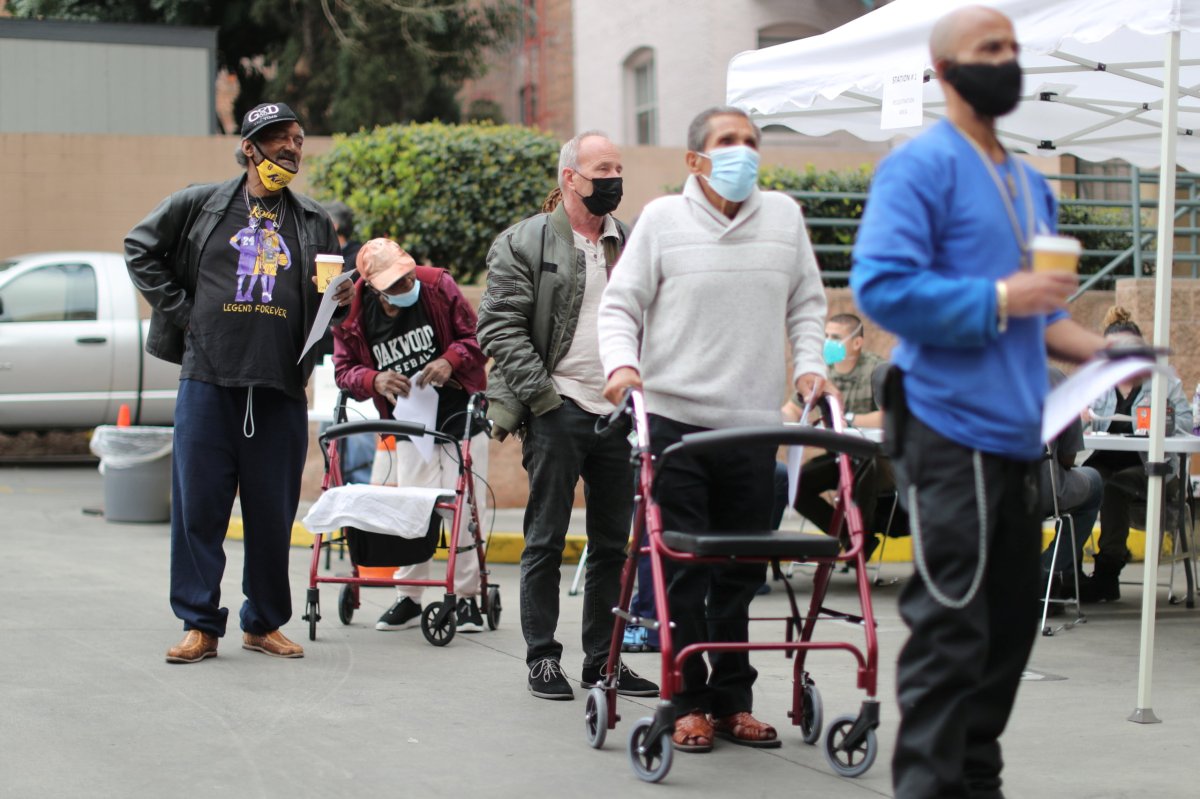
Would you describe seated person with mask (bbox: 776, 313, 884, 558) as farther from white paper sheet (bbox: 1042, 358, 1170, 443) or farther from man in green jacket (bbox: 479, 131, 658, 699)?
white paper sheet (bbox: 1042, 358, 1170, 443)

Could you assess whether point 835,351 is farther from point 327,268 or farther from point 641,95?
point 641,95

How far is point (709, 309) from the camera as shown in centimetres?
→ 516

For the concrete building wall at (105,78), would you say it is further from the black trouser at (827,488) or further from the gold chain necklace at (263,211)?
the gold chain necklace at (263,211)

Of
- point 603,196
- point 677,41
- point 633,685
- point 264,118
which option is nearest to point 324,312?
point 264,118

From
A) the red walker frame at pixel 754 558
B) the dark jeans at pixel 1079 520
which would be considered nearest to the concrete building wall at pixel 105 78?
the dark jeans at pixel 1079 520

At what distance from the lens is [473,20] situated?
72.2ft

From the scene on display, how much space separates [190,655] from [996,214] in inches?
170

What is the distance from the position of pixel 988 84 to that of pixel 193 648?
4465mm

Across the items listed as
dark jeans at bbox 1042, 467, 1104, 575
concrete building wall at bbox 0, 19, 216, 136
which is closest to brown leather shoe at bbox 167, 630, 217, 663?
dark jeans at bbox 1042, 467, 1104, 575

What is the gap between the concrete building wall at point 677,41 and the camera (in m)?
19.9

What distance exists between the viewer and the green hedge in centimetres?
1274

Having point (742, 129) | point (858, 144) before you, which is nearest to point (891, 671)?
point (742, 129)

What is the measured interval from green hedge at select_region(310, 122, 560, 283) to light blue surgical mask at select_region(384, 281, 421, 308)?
4.99 m

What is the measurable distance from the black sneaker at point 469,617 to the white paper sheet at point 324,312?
1.52 metres
